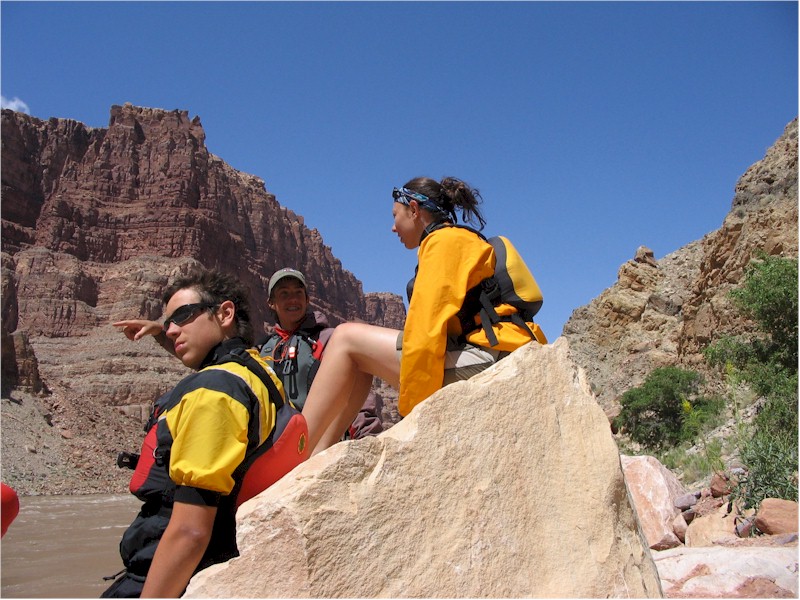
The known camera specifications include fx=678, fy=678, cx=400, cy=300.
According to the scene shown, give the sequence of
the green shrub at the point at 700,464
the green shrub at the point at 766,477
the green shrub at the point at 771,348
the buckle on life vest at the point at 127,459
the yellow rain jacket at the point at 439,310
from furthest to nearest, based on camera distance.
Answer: the green shrub at the point at 771,348 → the green shrub at the point at 700,464 → the green shrub at the point at 766,477 → the yellow rain jacket at the point at 439,310 → the buckle on life vest at the point at 127,459

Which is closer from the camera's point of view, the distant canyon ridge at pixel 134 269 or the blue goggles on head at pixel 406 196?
the blue goggles on head at pixel 406 196

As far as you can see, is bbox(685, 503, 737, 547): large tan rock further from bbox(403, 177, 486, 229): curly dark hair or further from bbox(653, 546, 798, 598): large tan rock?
bbox(403, 177, 486, 229): curly dark hair

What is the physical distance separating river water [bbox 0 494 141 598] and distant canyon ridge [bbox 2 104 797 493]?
12796 millimetres

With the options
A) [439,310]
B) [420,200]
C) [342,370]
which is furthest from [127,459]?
[420,200]

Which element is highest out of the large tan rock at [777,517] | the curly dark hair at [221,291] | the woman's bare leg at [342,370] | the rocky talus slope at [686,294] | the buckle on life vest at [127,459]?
the rocky talus slope at [686,294]

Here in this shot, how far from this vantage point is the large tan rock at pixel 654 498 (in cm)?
630

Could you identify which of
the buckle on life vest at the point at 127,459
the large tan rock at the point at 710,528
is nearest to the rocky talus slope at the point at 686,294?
the large tan rock at the point at 710,528

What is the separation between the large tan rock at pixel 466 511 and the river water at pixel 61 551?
5.61 metres

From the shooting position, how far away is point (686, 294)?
30.3 meters

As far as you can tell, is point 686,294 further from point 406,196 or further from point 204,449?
point 204,449

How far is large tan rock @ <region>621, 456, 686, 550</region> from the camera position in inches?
248

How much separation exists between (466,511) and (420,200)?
68.6 inches

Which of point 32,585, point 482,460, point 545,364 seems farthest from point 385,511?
point 32,585

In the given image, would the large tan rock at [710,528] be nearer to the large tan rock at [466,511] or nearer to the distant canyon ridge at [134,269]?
the large tan rock at [466,511]
